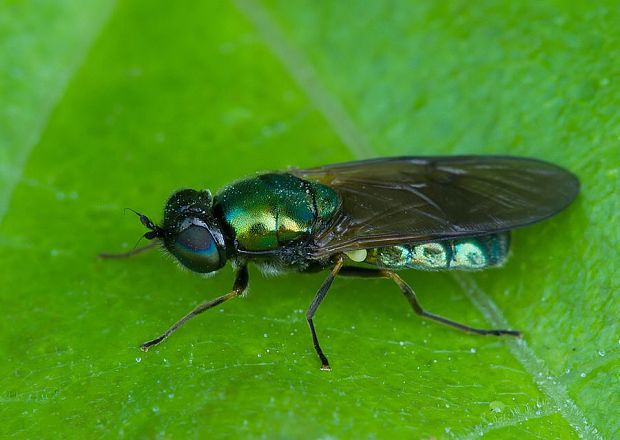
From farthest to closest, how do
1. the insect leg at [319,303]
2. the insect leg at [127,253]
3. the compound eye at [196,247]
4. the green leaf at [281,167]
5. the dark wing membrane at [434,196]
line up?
the insect leg at [127,253] < the dark wing membrane at [434,196] < the compound eye at [196,247] < the insect leg at [319,303] < the green leaf at [281,167]

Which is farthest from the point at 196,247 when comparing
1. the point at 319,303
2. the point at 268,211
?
the point at 319,303

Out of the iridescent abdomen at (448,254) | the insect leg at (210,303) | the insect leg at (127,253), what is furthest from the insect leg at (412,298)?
the insect leg at (127,253)

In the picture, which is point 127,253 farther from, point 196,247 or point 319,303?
point 319,303

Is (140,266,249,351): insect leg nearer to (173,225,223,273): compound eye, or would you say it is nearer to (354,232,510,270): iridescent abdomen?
(173,225,223,273): compound eye

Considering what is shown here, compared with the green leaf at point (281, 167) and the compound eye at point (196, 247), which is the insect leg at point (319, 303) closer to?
the green leaf at point (281, 167)

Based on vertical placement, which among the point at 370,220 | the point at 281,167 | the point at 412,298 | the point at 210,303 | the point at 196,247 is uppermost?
the point at 281,167

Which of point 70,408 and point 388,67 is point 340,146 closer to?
point 388,67
